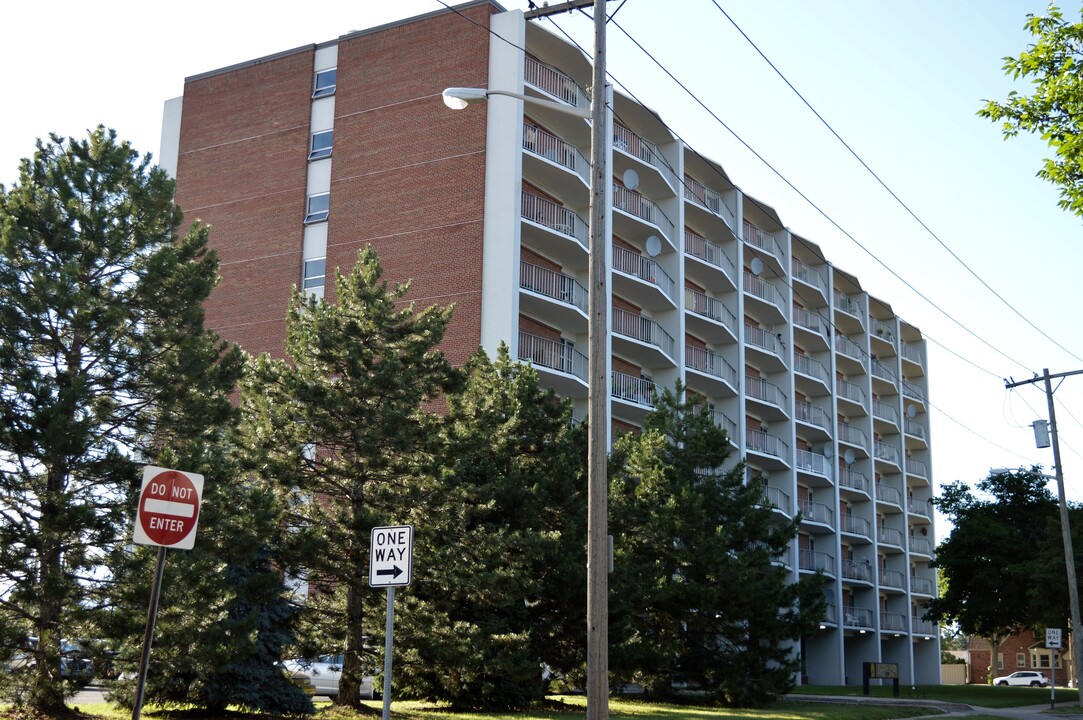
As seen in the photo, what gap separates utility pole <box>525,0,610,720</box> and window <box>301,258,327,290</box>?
90.3 ft

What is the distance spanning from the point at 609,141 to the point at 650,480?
18.5 metres

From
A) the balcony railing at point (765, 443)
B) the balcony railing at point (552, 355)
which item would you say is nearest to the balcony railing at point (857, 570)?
the balcony railing at point (765, 443)

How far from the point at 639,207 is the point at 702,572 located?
802 inches

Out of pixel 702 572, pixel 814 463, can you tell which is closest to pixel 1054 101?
pixel 702 572

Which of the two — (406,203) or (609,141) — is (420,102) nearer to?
(406,203)

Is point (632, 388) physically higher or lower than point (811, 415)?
lower

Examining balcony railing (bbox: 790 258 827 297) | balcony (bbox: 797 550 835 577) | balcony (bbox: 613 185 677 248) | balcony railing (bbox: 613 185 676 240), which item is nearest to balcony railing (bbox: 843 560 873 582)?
balcony (bbox: 797 550 835 577)

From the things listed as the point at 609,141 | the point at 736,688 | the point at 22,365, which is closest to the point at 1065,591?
the point at 736,688

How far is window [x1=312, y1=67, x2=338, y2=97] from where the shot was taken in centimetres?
4528

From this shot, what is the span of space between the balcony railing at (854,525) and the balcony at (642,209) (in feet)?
74.8

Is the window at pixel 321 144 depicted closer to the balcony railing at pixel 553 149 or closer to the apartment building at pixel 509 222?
the apartment building at pixel 509 222

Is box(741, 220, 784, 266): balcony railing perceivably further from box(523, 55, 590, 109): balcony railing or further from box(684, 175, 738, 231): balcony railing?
box(523, 55, 590, 109): balcony railing

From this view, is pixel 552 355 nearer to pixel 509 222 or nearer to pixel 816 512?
pixel 509 222

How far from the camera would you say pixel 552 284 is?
41344 mm
